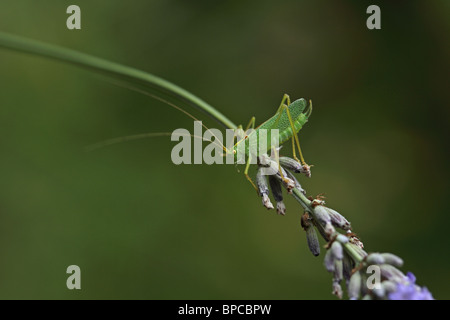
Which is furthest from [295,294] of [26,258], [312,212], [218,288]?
[26,258]

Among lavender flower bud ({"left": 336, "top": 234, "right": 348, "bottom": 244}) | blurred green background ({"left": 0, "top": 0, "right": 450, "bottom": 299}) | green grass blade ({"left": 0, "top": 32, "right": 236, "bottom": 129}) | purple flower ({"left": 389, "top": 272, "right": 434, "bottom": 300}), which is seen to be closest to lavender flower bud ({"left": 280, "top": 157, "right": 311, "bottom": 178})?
green grass blade ({"left": 0, "top": 32, "right": 236, "bottom": 129})

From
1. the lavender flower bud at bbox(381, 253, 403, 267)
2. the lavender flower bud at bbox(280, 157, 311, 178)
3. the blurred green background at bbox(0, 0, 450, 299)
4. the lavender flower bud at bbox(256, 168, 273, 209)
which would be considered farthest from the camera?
the blurred green background at bbox(0, 0, 450, 299)

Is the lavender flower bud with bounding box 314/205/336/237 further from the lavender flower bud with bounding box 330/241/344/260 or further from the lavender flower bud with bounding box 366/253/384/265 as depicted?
the lavender flower bud with bounding box 366/253/384/265

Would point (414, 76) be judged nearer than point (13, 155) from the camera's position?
No

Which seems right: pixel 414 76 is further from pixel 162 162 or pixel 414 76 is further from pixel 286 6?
pixel 162 162

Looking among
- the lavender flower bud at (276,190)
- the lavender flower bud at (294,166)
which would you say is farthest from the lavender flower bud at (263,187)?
the lavender flower bud at (294,166)

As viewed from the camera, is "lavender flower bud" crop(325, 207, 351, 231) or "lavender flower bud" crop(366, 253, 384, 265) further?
"lavender flower bud" crop(325, 207, 351, 231)

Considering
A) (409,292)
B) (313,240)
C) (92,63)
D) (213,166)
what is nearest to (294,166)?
(313,240)

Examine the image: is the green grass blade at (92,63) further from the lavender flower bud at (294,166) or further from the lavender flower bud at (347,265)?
the lavender flower bud at (347,265)
